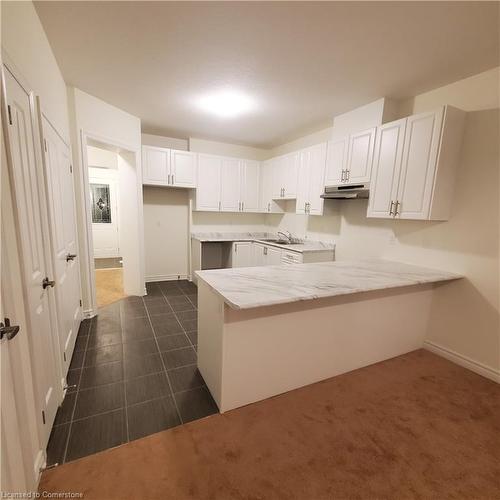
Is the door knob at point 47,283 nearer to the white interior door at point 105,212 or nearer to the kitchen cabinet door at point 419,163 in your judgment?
the kitchen cabinet door at point 419,163

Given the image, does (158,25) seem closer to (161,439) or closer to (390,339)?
(161,439)

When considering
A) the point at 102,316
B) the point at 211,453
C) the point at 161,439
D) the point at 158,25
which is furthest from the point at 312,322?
the point at 102,316

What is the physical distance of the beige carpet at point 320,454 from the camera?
1.30 m

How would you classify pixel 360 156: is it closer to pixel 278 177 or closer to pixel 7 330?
pixel 278 177

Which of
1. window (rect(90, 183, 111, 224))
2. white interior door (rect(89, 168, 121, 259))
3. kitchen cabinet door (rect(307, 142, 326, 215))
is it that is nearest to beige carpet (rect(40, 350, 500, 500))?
kitchen cabinet door (rect(307, 142, 326, 215))

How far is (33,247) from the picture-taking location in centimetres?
140

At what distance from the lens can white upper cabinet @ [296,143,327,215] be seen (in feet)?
11.4

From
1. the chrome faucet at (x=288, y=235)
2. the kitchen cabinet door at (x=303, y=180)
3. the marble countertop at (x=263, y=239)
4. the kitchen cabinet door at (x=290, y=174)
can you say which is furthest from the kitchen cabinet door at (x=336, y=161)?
the chrome faucet at (x=288, y=235)

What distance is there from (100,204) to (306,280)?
5.76 metres

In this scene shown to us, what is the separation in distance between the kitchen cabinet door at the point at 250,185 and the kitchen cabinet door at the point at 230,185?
10 centimetres

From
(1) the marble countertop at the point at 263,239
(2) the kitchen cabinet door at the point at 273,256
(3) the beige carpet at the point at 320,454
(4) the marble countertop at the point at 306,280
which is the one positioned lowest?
(3) the beige carpet at the point at 320,454

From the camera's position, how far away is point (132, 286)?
13.3 feet

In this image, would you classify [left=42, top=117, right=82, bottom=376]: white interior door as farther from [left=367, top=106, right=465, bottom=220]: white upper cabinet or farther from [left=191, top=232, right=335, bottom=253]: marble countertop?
[left=367, top=106, right=465, bottom=220]: white upper cabinet

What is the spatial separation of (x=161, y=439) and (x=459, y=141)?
3.42m
